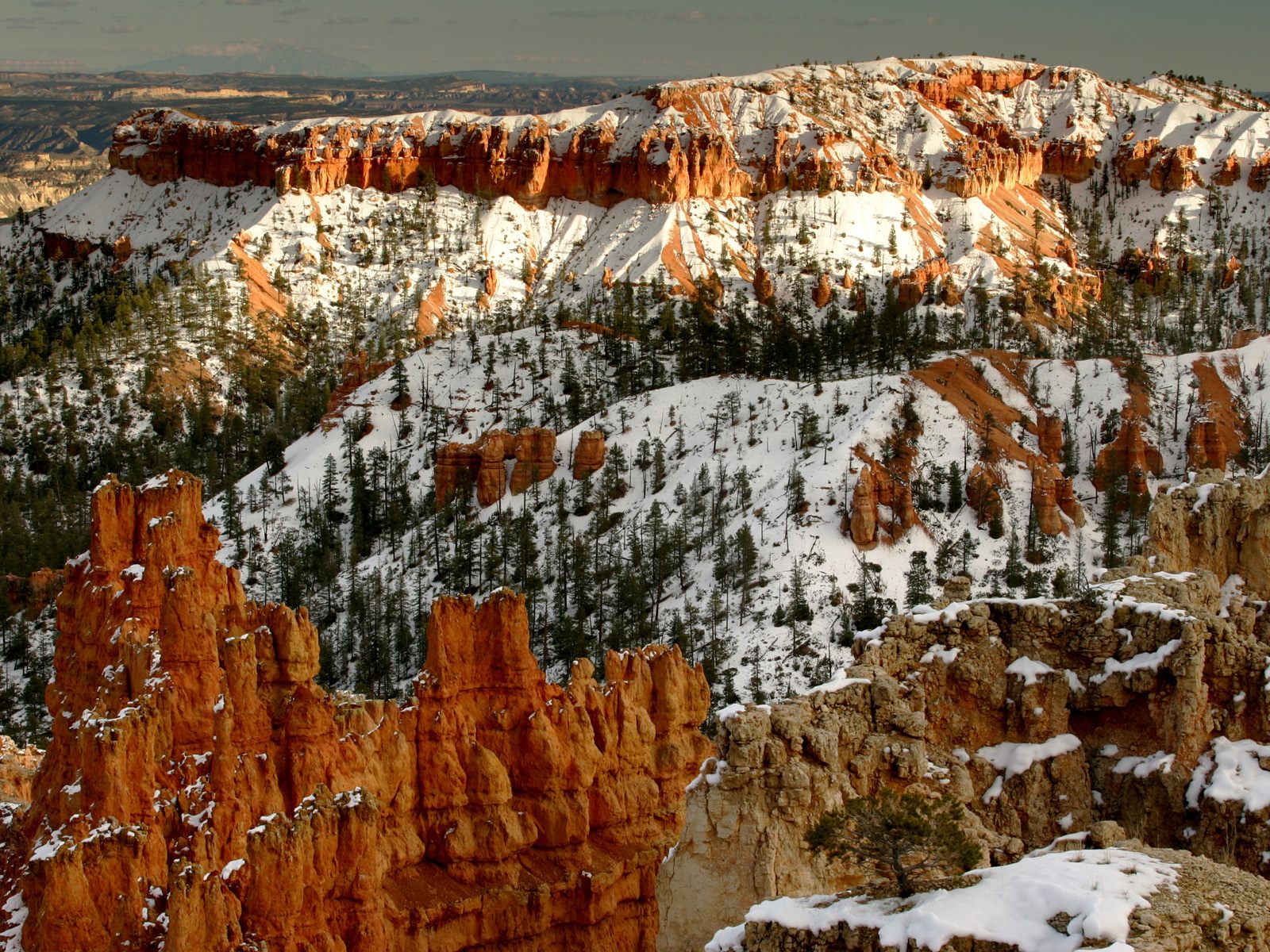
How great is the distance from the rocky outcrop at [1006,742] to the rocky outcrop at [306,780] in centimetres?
1189

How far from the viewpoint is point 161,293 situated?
190m

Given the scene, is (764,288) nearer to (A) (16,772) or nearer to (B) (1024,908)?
(A) (16,772)

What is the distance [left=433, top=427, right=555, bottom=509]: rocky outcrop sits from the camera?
116 m

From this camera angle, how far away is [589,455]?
116 meters

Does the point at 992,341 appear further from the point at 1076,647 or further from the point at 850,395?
the point at 1076,647

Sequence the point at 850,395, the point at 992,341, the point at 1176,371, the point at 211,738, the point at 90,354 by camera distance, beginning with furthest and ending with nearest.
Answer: the point at 90,354
the point at 992,341
the point at 1176,371
the point at 850,395
the point at 211,738

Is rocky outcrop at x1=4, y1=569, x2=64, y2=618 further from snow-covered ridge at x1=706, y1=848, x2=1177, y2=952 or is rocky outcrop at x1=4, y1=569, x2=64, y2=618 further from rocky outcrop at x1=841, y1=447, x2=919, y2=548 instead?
snow-covered ridge at x1=706, y1=848, x2=1177, y2=952

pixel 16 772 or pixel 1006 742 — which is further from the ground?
pixel 1006 742

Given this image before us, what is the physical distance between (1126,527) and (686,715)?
55.5m

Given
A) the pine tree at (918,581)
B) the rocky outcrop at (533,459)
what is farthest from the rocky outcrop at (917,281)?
the pine tree at (918,581)

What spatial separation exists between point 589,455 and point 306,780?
72.0m

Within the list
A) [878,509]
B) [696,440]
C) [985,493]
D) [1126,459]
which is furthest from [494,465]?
[1126,459]

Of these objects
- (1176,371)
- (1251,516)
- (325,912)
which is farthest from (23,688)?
(1176,371)

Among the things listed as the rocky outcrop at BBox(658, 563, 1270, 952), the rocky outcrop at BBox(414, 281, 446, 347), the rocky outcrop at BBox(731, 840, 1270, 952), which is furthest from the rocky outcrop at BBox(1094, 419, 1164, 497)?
the rocky outcrop at BBox(414, 281, 446, 347)
